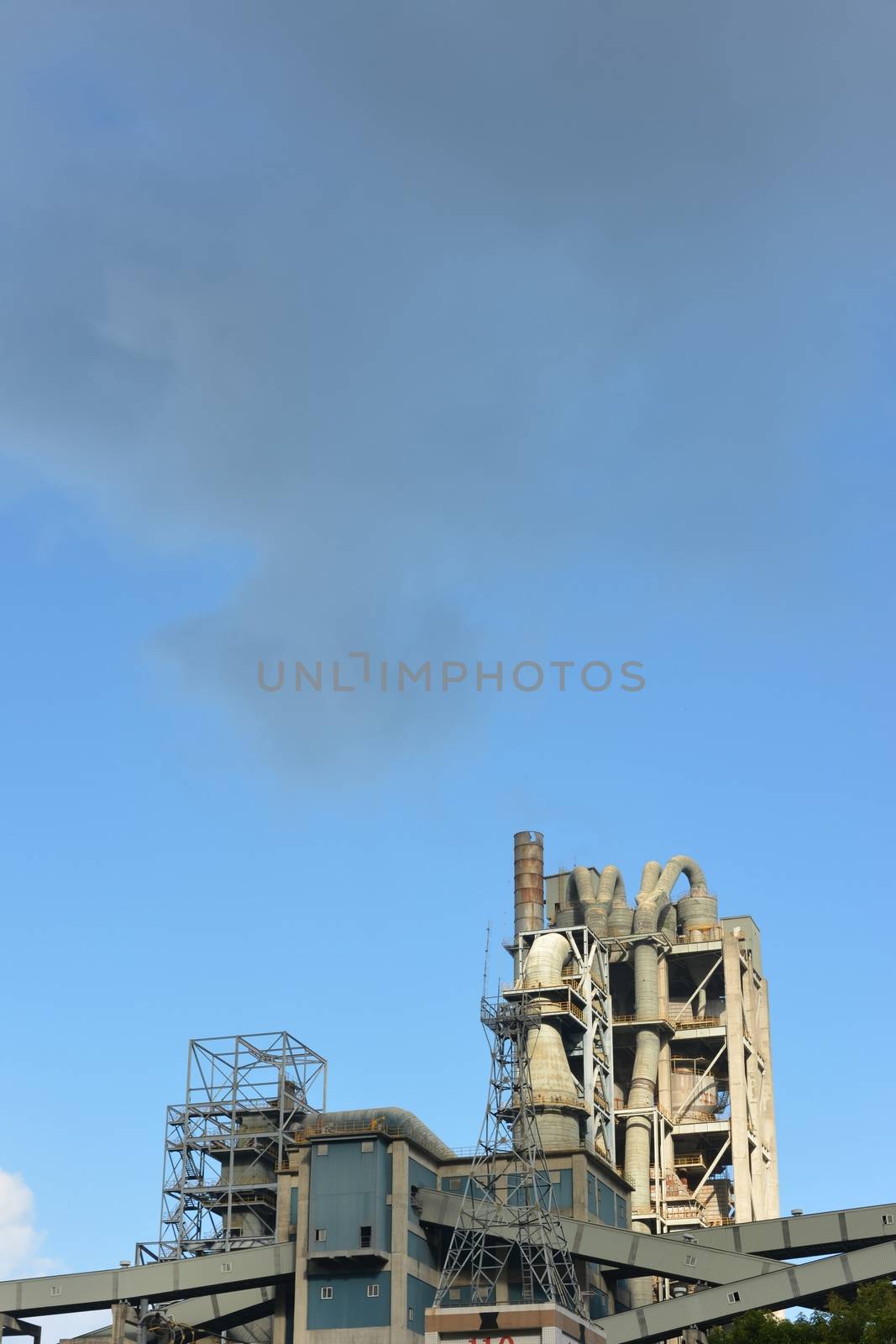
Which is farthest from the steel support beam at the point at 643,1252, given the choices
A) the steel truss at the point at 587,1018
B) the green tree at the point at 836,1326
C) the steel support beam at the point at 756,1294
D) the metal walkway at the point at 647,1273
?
the steel truss at the point at 587,1018

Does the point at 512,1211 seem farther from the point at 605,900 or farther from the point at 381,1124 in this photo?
the point at 605,900

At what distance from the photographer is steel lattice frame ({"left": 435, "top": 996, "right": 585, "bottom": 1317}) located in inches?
3300

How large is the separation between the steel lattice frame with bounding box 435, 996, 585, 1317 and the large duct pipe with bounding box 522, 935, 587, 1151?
15.2ft

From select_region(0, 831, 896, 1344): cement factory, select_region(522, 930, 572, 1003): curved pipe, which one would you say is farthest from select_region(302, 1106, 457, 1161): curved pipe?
select_region(522, 930, 572, 1003): curved pipe

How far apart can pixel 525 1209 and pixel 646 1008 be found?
35539 millimetres

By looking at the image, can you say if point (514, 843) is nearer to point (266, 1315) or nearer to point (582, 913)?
point (582, 913)

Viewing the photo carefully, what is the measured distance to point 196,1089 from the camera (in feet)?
356

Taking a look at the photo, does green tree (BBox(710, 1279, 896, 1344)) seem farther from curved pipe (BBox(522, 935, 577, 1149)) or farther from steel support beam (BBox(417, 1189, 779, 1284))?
curved pipe (BBox(522, 935, 577, 1149))

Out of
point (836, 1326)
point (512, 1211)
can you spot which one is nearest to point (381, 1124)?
point (512, 1211)

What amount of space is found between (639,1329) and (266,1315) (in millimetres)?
21686

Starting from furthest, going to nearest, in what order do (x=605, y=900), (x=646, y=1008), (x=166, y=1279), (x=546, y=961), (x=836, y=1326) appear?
1. (x=605, y=900)
2. (x=646, y=1008)
3. (x=546, y=961)
4. (x=166, y=1279)
5. (x=836, y=1326)

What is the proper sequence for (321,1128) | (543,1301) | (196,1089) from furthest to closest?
(196,1089) < (321,1128) < (543,1301)

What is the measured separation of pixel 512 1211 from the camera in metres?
86.6

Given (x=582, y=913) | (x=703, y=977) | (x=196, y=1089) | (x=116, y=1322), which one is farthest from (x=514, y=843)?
(x=116, y=1322)
